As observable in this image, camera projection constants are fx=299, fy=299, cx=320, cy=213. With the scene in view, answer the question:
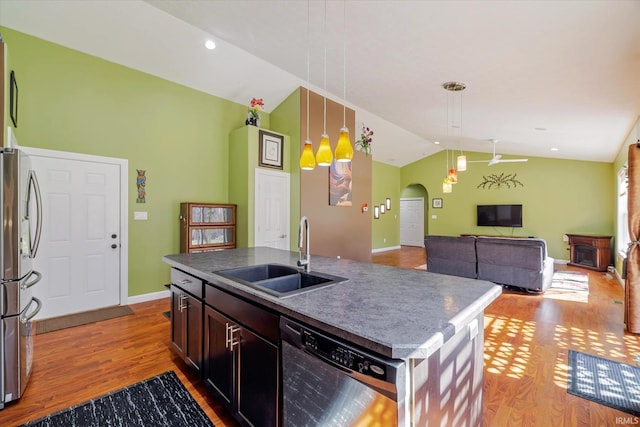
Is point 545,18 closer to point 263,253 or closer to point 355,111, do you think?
point 263,253

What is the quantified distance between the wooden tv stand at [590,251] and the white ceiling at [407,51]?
7.55ft

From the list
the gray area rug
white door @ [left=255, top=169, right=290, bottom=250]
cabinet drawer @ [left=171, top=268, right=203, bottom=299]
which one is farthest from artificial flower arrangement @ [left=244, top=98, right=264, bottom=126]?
the gray area rug

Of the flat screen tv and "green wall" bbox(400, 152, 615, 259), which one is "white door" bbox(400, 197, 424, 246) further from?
the flat screen tv

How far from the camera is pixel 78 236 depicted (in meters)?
3.70

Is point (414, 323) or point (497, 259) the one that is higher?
point (414, 323)

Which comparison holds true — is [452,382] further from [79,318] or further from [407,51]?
[79,318]

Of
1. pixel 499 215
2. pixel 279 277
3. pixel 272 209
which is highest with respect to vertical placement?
pixel 272 209

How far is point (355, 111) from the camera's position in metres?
6.05

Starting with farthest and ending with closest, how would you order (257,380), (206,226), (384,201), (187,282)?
(384,201), (206,226), (187,282), (257,380)

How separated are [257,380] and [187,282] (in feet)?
3.29

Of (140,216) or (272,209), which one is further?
(272,209)

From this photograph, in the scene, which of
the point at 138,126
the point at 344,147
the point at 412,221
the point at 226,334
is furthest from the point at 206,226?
the point at 412,221

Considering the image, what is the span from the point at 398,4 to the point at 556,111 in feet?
9.21

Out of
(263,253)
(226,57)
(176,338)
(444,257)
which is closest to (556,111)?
(444,257)
